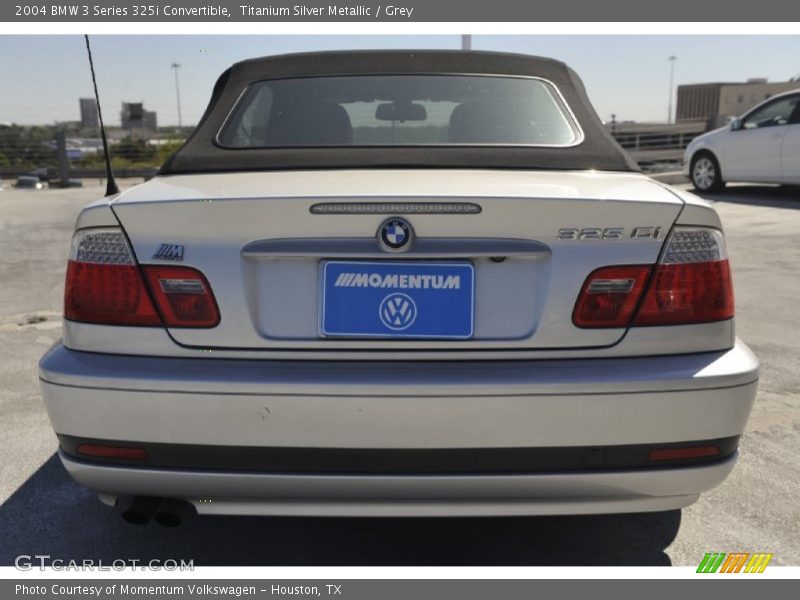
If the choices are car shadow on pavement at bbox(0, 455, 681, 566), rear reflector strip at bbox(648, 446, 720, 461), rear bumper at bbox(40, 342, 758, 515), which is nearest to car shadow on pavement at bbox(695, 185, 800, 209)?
car shadow on pavement at bbox(0, 455, 681, 566)

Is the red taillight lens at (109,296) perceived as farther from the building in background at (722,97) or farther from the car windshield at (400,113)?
the building in background at (722,97)

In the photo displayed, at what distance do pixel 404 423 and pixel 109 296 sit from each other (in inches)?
35.8

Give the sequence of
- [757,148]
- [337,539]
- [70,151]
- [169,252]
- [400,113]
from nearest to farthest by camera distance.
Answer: [169,252], [337,539], [400,113], [757,148], [70,151]

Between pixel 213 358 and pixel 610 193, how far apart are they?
1.19 m

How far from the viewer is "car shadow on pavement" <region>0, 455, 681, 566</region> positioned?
273 centimetres

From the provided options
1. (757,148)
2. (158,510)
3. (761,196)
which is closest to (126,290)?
(158,510)

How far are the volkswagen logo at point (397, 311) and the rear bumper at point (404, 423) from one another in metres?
0.11

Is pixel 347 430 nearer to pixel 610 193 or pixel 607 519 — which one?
pixel 610 193

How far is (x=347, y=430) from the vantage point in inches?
86.4

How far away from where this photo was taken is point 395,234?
2207mm

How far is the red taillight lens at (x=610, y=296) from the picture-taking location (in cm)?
227

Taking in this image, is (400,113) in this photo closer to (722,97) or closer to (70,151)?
(70,151)

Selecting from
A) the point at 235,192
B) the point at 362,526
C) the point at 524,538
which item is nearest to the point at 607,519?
the point at 524,538

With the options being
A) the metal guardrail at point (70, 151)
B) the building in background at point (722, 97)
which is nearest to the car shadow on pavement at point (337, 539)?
the metal guardrail at point (70, 151)
